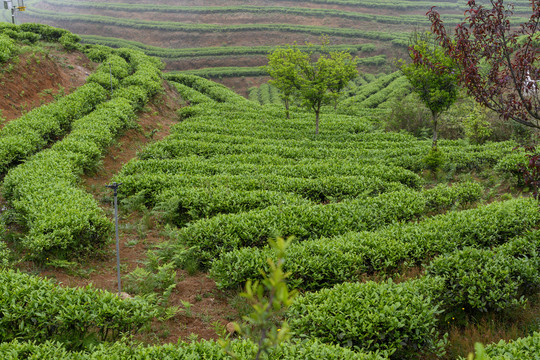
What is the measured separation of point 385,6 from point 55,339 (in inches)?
4482

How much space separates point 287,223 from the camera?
1015cm

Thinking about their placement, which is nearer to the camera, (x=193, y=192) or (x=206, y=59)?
(x=193, y=192)

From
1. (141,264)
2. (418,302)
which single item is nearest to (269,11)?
(141,264)

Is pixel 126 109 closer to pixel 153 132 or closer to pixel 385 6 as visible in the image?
pixel 153 132

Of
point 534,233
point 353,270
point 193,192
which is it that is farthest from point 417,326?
point 193,192

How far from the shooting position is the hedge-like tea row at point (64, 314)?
587 centimetres

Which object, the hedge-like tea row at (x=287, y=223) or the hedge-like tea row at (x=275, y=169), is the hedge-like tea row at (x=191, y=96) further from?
the hedge-like tea row at (x=287, y=223)

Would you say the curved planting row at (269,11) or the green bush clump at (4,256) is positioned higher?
the curved planting row at (269,11)

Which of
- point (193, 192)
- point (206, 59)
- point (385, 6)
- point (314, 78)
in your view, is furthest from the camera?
point (385, 6)

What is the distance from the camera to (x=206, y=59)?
242 feet

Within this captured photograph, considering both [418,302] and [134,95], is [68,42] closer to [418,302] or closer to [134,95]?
[134,95]

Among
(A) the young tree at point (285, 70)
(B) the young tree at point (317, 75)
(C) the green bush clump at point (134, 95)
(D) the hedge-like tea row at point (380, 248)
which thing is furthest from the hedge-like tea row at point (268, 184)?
(A) the young tree at point (285, 70)

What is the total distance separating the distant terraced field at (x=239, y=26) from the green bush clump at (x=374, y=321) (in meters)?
60.8

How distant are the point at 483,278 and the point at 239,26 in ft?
290
